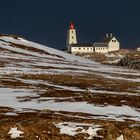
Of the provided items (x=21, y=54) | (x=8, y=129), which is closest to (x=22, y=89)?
(x=8, y=129)

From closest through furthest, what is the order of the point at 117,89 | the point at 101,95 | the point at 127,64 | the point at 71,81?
the point at 101,95
the point at 117,89
the point at 71,81
the point at 127,64

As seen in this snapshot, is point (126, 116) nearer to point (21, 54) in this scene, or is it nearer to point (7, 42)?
point (21, 54)

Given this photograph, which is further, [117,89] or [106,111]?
[117,89]

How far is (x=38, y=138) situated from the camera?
112 feet

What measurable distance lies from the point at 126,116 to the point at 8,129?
599 inches

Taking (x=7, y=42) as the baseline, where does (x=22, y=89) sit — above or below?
below

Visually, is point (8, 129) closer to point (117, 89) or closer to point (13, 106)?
point (13, 106)

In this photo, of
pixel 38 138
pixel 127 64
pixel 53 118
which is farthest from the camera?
pixel 127 64

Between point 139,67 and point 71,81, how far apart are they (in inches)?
2975

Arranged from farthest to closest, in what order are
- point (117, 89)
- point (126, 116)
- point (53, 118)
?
point (117, 89)
point (126, 116)
point (53, 118)

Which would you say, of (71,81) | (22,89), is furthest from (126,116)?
(71,81)

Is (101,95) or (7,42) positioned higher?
(7,42)

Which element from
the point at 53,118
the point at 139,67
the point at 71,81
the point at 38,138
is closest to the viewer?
the point at 38,138

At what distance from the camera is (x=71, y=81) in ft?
260
